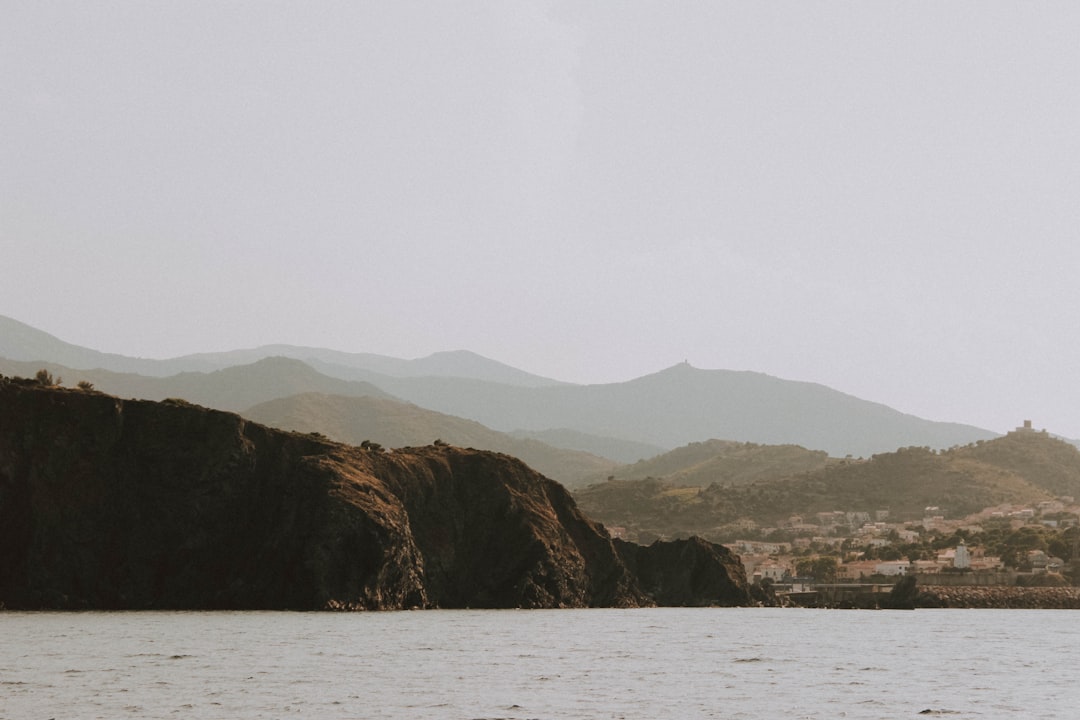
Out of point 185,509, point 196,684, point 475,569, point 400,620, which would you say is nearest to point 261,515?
point 185,509

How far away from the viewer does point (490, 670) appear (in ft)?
200

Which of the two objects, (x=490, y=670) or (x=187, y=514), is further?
(x=187, y=514)

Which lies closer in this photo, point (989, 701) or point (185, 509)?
point (989, 701)

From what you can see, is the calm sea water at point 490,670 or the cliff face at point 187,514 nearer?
the calm sea water at point 490,670

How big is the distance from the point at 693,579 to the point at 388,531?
66.3 m

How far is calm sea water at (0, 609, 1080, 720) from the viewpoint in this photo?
45000 millimetres

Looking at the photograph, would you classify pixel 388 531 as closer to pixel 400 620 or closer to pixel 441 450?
pixel 400 620

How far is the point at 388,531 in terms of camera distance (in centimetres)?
11344

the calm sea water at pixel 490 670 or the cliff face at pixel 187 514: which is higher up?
the cliff face at pixel 187 514

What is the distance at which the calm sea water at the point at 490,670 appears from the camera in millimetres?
45000

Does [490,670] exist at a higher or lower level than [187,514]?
lower

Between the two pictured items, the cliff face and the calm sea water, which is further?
the cliff face

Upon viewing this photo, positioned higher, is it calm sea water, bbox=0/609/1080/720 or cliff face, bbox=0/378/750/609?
cliff face, bbox=0/378/750/609

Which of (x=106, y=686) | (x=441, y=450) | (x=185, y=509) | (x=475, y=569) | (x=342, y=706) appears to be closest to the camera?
(x=342, y=706)
